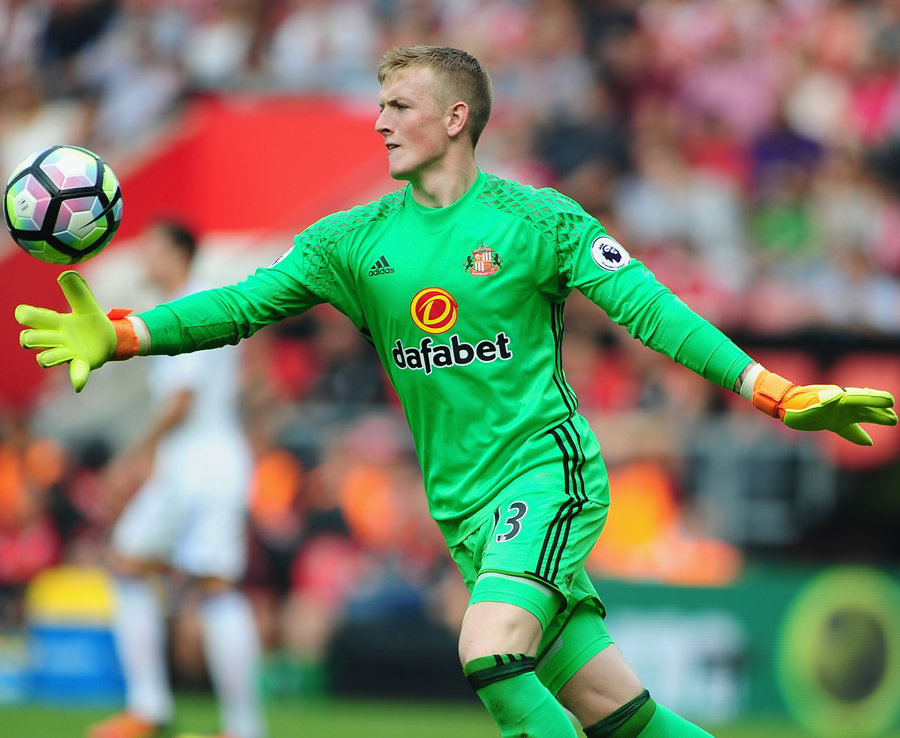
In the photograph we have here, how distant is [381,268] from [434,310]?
0.81 ft

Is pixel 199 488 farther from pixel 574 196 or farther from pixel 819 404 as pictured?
pixel 574 196

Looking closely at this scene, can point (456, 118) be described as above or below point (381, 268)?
above

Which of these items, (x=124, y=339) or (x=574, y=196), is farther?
(x=574, y=196)

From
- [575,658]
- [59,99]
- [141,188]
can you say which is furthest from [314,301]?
[59,99]

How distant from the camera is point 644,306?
4.67m

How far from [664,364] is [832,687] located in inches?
113

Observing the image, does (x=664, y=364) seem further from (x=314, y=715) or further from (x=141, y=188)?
(x=141, y=188)

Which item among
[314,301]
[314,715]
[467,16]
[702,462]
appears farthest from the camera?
[467,16]

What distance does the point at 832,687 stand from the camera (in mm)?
10602

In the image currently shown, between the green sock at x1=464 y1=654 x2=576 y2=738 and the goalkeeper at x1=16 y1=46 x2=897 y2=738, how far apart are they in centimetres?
3

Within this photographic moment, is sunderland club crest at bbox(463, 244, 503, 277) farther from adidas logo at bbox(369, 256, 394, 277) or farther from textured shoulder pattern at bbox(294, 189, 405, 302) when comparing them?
textured shoulder pattern at bbox(294, 189, 405, 302)

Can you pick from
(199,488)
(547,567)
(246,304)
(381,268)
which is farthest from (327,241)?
(199,488)

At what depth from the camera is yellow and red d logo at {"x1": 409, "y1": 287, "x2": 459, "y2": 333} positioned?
191 inches

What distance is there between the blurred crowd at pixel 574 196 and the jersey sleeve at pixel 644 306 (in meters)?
5.05
